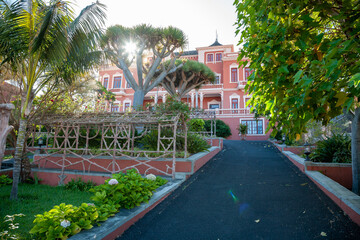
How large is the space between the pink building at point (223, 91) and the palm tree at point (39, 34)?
1458 cm

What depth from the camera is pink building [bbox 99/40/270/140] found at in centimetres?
2309

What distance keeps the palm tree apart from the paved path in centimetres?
416

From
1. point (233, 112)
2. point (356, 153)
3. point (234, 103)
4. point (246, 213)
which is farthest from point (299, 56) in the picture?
point (234, 103)

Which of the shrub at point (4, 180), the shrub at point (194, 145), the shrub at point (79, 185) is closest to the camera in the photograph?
the shrub at point (79, 185)

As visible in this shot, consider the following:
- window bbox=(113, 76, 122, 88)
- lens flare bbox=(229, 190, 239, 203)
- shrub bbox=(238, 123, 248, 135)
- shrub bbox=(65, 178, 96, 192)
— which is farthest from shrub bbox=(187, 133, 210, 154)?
window bbox=(113, 76, 122, 88)

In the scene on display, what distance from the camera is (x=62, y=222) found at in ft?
9.15

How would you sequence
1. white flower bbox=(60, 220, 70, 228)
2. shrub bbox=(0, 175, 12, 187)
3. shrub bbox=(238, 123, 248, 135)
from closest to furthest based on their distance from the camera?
white flower bbox=(60, 220, 70, 228)
shrub bbox=(0, 175, 12, 187)
shrub bbox=(238, 123, 248, 135)

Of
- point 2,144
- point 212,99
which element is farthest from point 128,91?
point 2,144

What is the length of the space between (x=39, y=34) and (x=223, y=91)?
22.9m

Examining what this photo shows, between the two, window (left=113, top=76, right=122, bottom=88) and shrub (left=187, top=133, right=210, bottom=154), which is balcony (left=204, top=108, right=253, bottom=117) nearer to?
shrub (left=187, top=133, right=210, bottom=154)

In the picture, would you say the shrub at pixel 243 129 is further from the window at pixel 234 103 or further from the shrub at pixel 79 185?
the shrub at pixel 79 185

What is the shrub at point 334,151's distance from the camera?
22.6 ft

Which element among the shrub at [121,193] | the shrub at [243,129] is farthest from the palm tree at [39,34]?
the shrub at [243,129]

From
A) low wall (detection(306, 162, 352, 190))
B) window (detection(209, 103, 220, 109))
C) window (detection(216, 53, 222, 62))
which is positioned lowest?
low wall (detection(306, 162, 352, 190))
